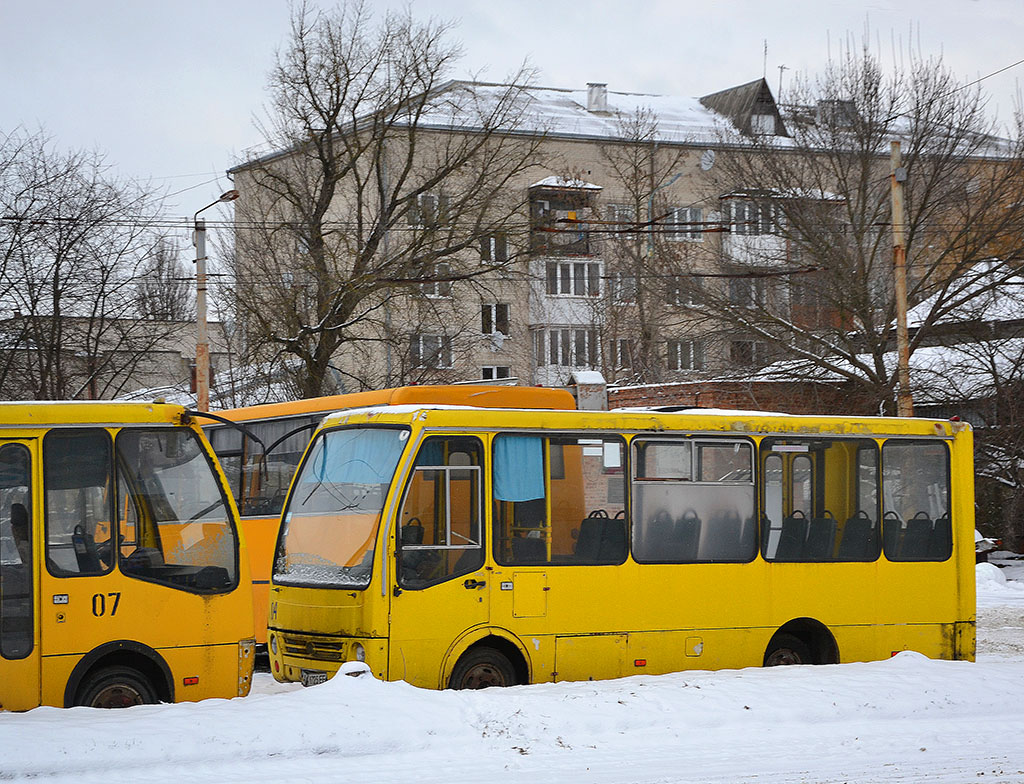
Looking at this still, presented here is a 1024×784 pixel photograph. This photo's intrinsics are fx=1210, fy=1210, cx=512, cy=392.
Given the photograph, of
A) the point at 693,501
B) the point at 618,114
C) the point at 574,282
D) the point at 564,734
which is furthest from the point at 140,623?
the point at 618,114

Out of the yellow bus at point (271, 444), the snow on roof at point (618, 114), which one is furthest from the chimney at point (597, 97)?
the yellow bus at point (271, 444)

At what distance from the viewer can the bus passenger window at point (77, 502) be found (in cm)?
939

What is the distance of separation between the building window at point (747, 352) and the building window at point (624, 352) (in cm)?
1732

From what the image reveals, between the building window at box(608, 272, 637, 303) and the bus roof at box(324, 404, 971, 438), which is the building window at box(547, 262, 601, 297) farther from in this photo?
the bus roof at box(324, 404, 971, 438)

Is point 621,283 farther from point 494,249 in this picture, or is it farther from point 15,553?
point 15,553

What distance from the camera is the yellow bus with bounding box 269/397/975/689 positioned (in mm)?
10453

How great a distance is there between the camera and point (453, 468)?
10.7 metres

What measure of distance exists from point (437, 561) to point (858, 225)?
2282cm

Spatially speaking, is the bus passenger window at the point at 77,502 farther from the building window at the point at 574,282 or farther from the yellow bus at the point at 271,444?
the building window at the point at 574,282

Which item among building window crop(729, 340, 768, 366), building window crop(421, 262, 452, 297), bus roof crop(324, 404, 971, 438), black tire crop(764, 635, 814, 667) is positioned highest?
building window crop(421, 262, 452, 297)

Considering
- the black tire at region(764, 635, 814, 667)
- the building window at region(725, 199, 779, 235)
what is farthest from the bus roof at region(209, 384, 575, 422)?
the building window at region(725, 199, 779, 235)

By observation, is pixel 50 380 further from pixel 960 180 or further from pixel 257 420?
pixel 960 180

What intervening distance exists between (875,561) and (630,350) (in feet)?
123

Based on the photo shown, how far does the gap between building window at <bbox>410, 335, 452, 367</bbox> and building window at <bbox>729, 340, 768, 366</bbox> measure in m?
7.68
